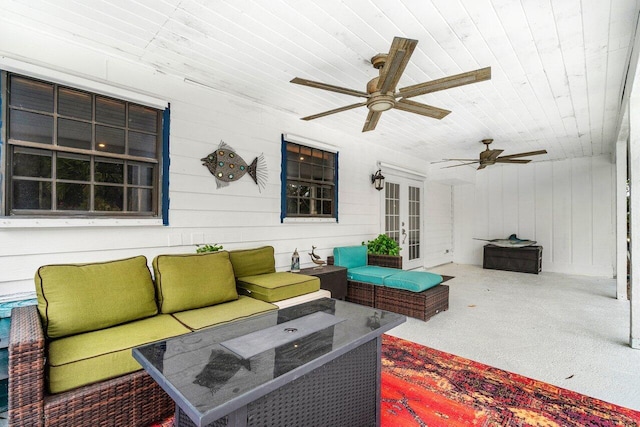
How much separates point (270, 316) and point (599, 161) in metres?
8.33

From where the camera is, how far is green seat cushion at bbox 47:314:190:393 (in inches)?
64.3

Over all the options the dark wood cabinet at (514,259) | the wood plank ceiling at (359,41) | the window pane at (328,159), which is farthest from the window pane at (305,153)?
the dark wood cabinet at (514,259)

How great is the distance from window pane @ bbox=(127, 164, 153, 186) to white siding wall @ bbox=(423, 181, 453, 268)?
6.24 metres

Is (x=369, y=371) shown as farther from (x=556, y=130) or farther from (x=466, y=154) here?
(x=466, y=154)

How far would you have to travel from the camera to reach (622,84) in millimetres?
3283

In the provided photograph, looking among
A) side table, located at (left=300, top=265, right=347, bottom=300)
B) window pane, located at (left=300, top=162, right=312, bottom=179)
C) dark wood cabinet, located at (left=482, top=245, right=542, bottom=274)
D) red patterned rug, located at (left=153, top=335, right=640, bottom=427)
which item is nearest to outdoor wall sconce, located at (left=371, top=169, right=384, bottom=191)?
window pane, located at (left=300, top=162, right=312, bottom=179)

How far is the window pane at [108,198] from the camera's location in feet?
8.82

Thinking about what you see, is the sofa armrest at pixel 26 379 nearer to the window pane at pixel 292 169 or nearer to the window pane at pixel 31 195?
the window pane at pixel 31 195

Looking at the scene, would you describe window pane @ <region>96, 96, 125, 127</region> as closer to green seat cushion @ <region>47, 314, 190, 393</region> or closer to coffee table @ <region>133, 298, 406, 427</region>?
green seat cushion @ <region>47, 314, 190, 393</region>

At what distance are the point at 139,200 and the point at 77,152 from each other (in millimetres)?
611

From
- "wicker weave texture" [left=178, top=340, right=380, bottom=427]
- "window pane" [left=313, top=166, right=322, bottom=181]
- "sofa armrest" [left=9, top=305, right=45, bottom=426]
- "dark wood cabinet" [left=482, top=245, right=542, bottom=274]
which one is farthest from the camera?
"dark wood cabinet" [left=482, top=245, right=542, bottom=274]

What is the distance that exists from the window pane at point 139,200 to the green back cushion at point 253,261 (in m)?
0.92

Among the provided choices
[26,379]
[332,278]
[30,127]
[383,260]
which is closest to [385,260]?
[383,260]

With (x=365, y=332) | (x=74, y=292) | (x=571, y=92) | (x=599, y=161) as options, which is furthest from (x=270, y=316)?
(x=599, y=161)
